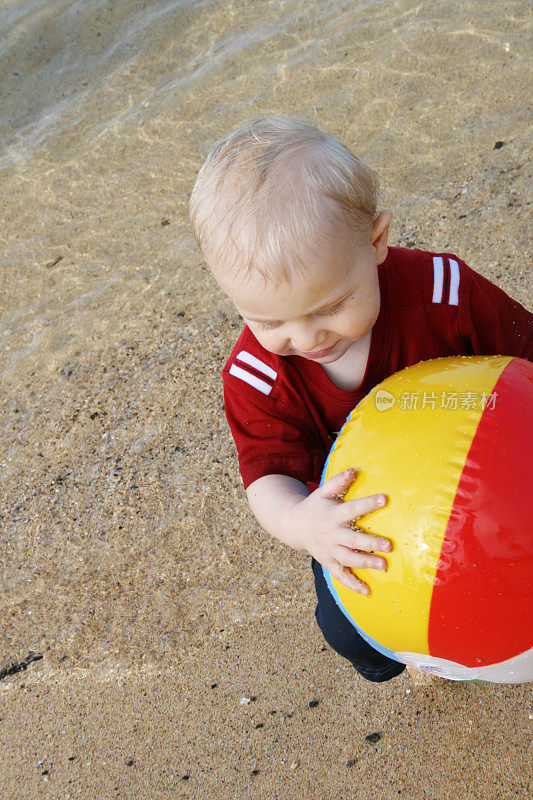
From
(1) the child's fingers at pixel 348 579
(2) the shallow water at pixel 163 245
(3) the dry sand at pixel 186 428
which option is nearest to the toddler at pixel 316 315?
(1) the child's fingers at pixel 348 579

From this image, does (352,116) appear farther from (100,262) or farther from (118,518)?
(118,518)

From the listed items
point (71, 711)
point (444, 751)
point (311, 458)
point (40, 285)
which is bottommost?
point (444, 751)

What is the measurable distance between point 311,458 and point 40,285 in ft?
11.7

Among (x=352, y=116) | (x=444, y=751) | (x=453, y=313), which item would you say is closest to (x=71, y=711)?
(x=444, y=751)

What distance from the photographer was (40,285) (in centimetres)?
521

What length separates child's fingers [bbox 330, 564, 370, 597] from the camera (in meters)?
1.81

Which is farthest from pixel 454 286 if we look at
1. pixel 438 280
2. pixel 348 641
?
pixel 348 641

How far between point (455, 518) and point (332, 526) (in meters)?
0.33

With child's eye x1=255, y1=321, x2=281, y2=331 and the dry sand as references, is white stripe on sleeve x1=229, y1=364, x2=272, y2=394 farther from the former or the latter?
the dry sand

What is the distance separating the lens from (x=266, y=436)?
228 centimetres

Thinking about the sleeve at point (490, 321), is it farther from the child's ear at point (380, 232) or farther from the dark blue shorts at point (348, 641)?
the dark blue shorts at point (348, 641)

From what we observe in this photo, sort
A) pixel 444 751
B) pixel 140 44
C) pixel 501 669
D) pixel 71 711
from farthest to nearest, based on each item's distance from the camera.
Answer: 1. pixel 140 44
2. pixel 71 711
3. pixel 444 751
4. pixel 501 669

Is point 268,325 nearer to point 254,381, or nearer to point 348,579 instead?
point 254,381

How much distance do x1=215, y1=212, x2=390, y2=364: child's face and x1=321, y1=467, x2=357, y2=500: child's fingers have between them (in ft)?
1.15
